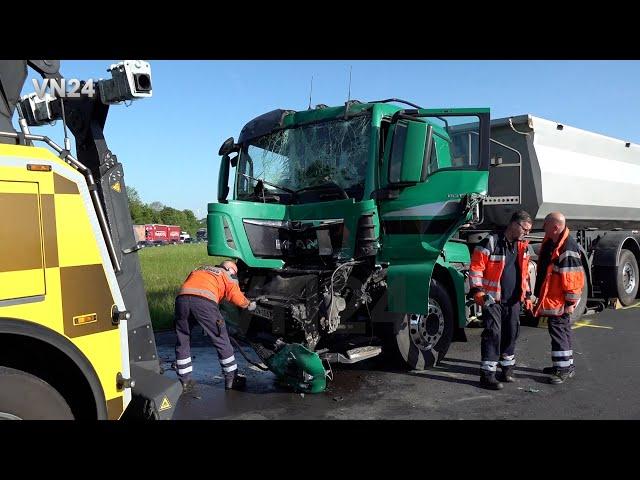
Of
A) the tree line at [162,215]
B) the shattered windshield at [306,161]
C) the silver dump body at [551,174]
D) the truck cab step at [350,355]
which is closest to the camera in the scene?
the truck cab step at [350,355]

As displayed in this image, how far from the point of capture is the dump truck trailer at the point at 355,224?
17.4ft

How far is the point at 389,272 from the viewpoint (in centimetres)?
531

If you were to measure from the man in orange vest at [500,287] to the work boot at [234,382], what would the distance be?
7.95ft

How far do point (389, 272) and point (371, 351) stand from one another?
2.65 feet

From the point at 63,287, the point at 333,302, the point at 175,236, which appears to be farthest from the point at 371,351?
the point at 175,236

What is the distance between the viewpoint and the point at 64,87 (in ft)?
10.9

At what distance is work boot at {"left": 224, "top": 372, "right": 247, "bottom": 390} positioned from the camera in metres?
5.36

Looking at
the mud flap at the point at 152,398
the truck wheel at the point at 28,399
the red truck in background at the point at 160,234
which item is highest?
the truck wheel at the point at 28,399

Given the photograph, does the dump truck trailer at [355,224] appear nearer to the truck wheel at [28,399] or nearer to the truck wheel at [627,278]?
the truck wheel at [28,399]

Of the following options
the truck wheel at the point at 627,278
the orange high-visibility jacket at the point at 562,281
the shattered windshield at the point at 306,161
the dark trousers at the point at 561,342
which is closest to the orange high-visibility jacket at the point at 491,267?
the orange high-visibility jacket at the point at 562,281

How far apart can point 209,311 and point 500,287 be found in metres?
2.94

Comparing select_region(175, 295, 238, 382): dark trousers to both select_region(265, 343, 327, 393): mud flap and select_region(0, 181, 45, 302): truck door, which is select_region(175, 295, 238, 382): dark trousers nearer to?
select_region(265, 343, 327, 393): mud flap
